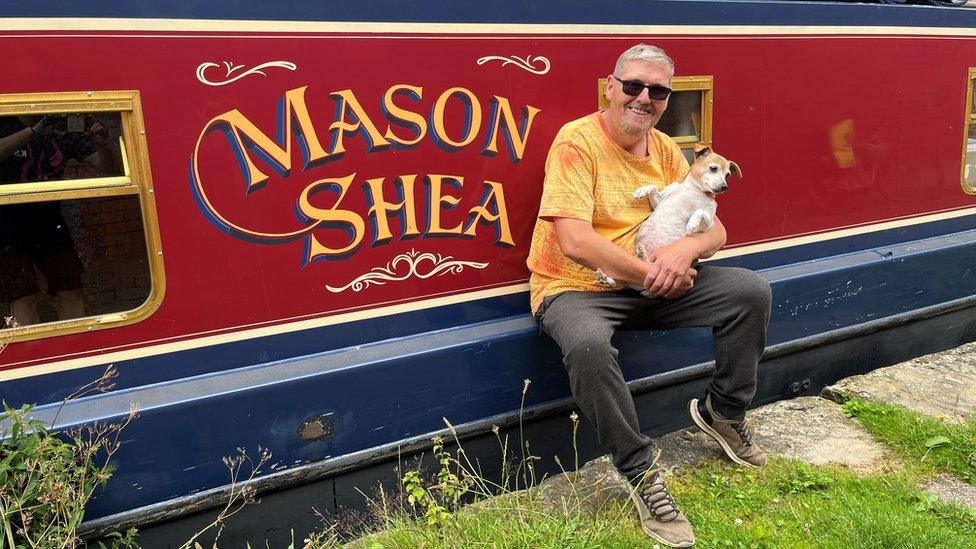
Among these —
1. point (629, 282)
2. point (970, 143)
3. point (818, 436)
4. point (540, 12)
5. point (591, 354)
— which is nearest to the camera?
point (591, 354)

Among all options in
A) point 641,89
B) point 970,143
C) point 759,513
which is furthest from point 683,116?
point 970,143

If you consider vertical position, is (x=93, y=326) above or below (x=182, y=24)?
below

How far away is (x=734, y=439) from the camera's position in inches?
128

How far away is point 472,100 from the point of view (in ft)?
Answer: 9.86

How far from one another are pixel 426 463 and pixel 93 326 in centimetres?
132

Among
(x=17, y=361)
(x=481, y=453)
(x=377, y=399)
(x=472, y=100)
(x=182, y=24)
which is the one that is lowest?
(x=481, y=453)

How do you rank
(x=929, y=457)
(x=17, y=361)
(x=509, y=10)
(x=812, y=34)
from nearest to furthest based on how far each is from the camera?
(x=17, y=361) → (x=509, y=10) → (x=929, y=457) → (x=812, y=34)

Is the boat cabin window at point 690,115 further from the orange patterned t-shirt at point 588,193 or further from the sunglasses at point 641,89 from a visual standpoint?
the sunglasses at point 641,89

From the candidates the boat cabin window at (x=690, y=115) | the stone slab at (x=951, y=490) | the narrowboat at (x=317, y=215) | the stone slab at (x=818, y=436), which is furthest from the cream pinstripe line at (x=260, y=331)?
the stone slab at (x=951, y=490)

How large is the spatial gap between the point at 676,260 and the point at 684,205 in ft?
0.80

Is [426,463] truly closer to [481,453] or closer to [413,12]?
[481,453]

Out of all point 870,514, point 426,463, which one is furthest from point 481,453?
point 870,514

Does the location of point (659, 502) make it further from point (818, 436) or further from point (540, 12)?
point (540, 12)

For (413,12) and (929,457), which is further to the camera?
(929,457)
